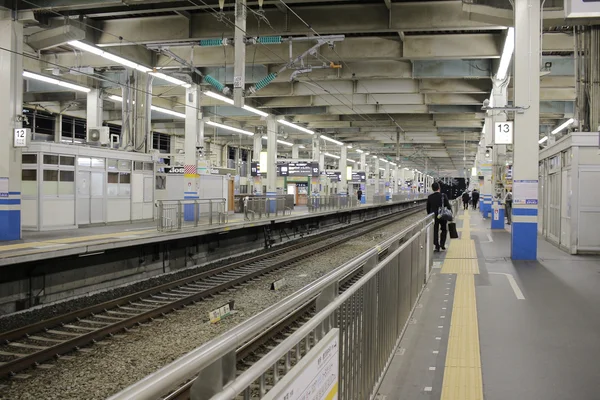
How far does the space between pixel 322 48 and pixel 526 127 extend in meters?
10.1

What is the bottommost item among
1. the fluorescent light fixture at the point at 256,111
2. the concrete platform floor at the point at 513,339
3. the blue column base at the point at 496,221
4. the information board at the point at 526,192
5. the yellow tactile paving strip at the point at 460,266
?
the concrete platform floor at the point at 513,339

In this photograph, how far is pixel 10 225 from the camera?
14844mm

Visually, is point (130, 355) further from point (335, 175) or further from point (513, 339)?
point (335, 175)

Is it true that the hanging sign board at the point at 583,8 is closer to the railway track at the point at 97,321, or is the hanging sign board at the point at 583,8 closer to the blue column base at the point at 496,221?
the railway track at the point at 97,321

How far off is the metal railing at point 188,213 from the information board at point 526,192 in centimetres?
919

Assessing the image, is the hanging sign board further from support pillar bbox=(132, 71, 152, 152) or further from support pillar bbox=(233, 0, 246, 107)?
support pillar bbox=(132, 71, 152, 152)

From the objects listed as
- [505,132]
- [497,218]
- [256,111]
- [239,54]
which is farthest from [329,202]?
[505,132]

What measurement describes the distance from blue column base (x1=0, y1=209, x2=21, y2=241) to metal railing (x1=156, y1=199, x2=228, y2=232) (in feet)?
12.0

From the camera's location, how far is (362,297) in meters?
3.85

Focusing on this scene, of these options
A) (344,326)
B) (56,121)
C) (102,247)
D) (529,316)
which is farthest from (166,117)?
(344,326)

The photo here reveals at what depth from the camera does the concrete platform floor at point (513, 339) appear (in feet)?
14.6

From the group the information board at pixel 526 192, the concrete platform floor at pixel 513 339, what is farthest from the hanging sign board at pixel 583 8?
the information board at pixel 526 192

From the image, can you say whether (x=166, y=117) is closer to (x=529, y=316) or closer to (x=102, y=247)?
(x=102, y=247)

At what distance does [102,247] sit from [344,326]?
392 inches
